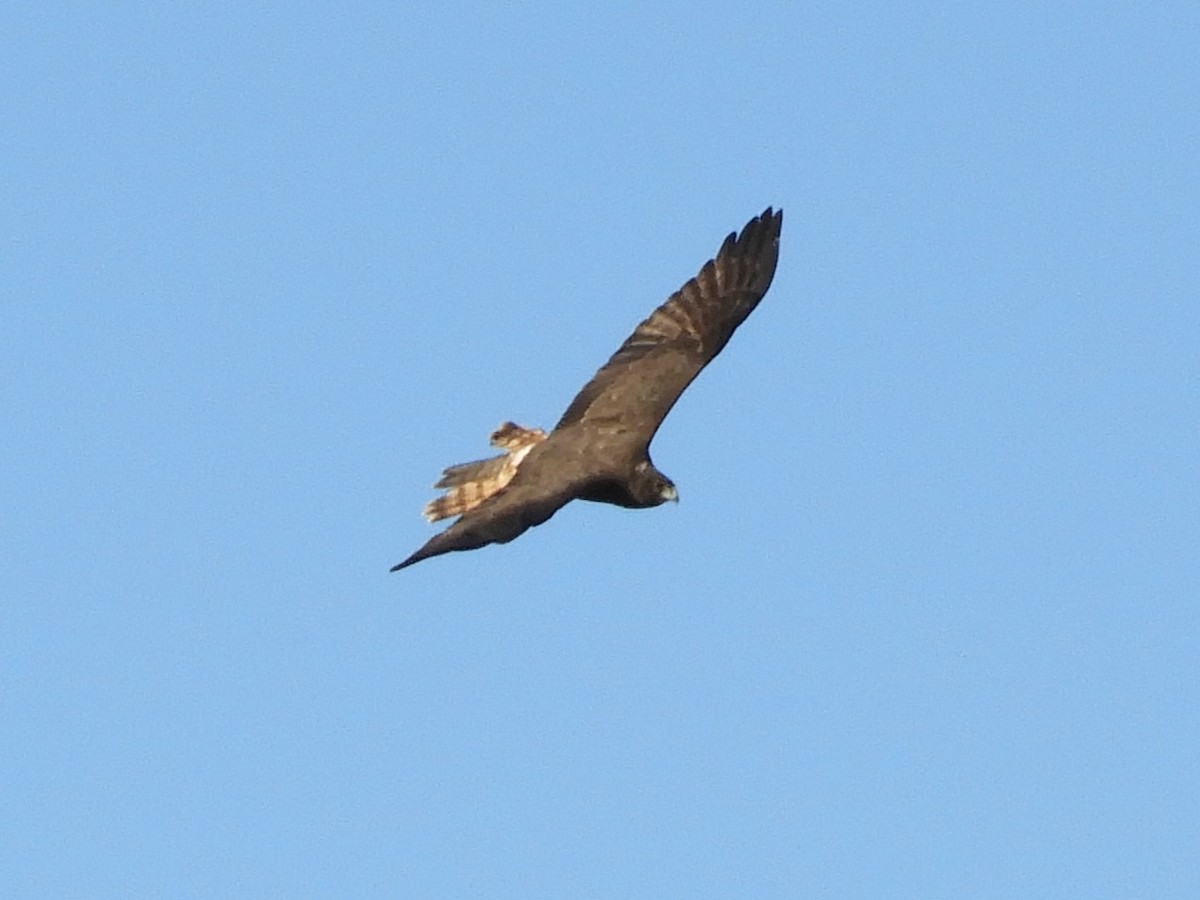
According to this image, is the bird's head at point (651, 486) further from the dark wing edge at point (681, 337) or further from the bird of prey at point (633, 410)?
the dark wing edge at point (681, 337)

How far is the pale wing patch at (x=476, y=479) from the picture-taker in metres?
19.3

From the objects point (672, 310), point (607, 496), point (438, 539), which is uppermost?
point (672, 310)

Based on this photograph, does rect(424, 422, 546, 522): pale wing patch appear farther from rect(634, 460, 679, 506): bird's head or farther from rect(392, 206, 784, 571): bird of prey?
rect(634, 460, 679, 506): bird's head

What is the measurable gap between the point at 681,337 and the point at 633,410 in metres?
0.93

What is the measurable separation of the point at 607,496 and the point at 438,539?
3530 mm

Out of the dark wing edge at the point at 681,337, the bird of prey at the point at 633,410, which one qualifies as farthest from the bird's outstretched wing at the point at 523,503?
the dark wing edge at the point at 681,337

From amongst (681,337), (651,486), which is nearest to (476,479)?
(651,486)

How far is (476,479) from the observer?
19625 mm

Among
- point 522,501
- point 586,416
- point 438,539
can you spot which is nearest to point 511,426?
point 586,416

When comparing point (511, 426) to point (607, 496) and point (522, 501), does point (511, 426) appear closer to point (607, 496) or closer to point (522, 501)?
point (607, 496)

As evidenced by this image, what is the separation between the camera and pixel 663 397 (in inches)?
761

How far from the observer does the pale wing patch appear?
19312mm

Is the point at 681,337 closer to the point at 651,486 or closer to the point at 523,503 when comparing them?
the point at 651,486

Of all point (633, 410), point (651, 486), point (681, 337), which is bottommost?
point (651, 486)
